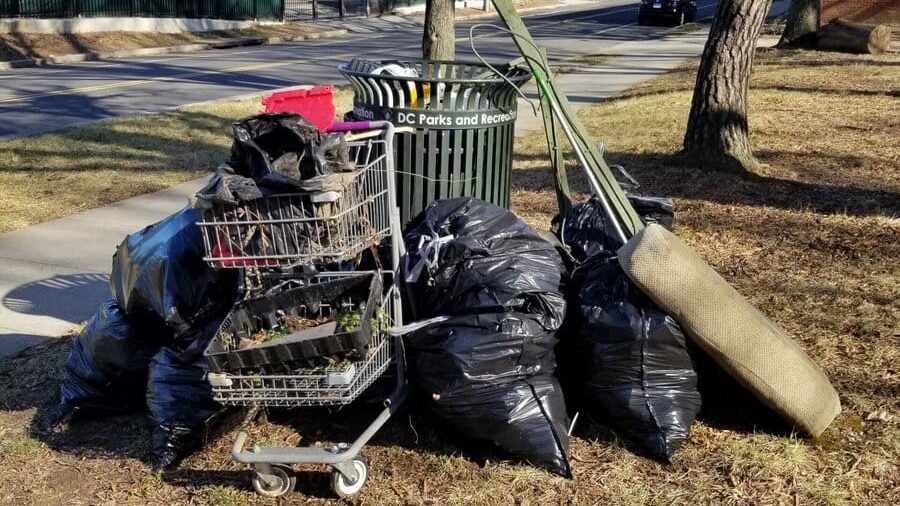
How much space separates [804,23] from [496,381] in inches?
681

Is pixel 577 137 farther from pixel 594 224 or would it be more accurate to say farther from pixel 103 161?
pixel 103 161

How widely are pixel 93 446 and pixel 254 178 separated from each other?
131 centimetres

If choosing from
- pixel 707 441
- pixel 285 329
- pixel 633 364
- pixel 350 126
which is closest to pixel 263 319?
pixel 285 329

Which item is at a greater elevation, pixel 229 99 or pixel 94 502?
pixel 229 99

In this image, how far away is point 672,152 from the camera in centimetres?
801

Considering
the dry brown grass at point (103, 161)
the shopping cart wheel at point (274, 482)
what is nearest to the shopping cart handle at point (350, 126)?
the shopping cart wheel at point (274, 482)

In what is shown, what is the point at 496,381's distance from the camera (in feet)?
9.75

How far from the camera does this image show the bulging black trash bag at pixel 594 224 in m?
3.94

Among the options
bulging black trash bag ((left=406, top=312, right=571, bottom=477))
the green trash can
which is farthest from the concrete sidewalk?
bulging black trash bag ((left=406, top=312, right=571, bottom=477))

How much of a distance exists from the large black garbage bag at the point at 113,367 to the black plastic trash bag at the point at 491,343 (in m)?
1.14

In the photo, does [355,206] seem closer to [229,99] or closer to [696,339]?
[696,339]

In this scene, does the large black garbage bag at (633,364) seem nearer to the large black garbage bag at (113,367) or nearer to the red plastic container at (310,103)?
the red plastic container at (310,103)

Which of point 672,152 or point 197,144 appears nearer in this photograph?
point 672,152

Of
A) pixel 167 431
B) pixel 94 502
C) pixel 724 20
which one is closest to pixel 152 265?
pixel 167 431
